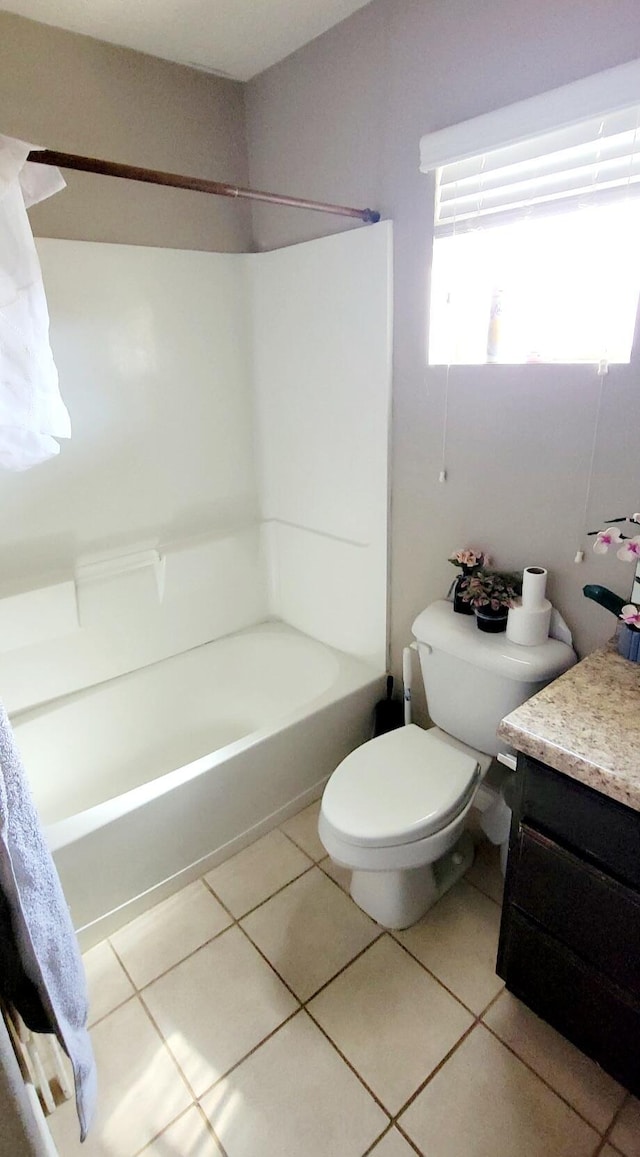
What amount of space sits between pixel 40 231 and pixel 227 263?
0.66m

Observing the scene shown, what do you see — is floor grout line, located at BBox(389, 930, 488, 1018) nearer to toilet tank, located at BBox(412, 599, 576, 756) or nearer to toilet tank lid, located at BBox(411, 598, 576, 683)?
toilet tank, located at BBox(412, 599, 576, 756)

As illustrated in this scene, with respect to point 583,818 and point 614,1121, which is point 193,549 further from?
point 614,1121

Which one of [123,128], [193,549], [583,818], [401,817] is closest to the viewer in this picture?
[583,818]

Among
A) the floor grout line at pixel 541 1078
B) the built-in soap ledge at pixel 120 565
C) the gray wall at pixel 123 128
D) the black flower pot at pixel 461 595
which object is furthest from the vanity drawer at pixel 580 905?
the gray wall at pixel 123 128

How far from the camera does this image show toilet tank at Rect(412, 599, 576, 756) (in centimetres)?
151

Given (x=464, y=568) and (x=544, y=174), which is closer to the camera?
(x=544, y=174)

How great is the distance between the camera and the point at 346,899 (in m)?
1.73

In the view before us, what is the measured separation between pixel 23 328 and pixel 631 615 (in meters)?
1.54

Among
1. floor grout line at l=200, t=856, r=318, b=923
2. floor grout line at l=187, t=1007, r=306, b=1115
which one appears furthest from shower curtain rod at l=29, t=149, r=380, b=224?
floor grout line at l=187, t=1007, r=306, b=1115

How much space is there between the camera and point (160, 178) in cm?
139

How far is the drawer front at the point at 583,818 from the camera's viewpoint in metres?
1.01

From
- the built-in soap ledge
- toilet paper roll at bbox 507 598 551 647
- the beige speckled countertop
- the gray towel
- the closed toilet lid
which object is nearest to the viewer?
the gray towel

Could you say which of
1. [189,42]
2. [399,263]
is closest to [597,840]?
[399,263]

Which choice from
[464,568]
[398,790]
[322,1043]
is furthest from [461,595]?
[322,1043]
